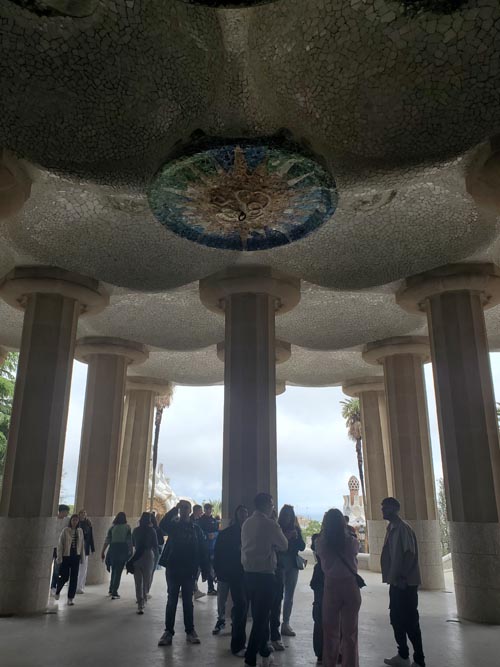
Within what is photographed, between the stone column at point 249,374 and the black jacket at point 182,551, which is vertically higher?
the stone column at point 249,374

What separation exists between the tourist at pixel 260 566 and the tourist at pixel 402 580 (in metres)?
1.15

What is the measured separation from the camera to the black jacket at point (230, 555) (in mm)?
6305

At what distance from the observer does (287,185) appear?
7441mm

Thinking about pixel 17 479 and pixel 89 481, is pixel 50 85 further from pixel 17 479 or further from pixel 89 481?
pixel 89 481

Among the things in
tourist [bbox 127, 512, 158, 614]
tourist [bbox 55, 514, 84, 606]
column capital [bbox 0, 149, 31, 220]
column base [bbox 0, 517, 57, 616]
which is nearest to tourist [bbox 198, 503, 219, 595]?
tourist [bbox 127, 512, 158, 614]

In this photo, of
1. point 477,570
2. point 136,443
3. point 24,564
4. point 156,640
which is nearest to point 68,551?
point 24,564

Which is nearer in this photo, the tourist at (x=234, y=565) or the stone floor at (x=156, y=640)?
the stone floor at (x=156, y=640)

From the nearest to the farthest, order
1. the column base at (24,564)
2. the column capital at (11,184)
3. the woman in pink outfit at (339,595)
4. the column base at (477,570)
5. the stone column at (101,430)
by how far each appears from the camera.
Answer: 1. the woman in pink outfit at (339,595)
2. the column capital at (11,184)
3. the column base at (477,570)
4. the column base at (24,564)
5. the stone column at (101,430)

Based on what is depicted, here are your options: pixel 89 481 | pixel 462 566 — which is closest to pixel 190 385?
pixel 89 481

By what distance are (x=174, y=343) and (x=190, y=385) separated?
517cm

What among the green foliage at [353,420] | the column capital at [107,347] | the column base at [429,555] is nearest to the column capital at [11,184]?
the column capital at [107,347]

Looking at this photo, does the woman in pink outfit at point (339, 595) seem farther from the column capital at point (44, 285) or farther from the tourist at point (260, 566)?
the column capital at point (44, 285)

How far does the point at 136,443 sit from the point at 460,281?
1204 cm

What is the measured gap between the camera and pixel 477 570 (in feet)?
28.8
